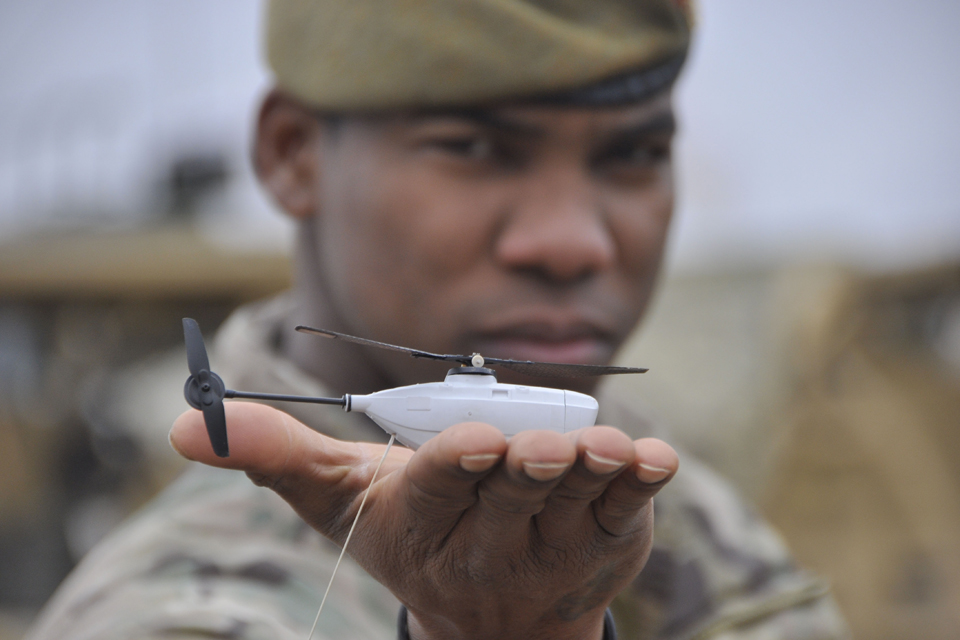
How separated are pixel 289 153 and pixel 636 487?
1675 mm

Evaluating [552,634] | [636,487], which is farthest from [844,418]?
[636,487]

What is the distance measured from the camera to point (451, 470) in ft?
2.58

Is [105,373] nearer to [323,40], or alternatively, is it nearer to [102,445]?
[102,445]

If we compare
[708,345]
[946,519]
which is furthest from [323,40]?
[946,519]

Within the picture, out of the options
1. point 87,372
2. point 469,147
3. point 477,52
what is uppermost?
point 477,52

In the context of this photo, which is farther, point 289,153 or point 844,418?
Answer: point 844,418

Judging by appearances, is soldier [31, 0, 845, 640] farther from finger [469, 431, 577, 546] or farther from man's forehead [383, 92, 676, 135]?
finger [469, 431, 577, 546]

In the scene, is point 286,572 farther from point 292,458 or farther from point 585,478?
point 585,478

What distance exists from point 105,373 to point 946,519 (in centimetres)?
762

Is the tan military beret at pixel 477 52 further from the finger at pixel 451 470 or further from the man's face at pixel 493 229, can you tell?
the finger at pixel 451 470

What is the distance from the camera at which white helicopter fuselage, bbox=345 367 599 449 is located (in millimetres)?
977

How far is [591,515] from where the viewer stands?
0.89 m

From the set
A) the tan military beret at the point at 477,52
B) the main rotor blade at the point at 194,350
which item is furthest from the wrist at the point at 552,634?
the tan military beret at the point at 477,52

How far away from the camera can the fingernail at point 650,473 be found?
2.61 feet
